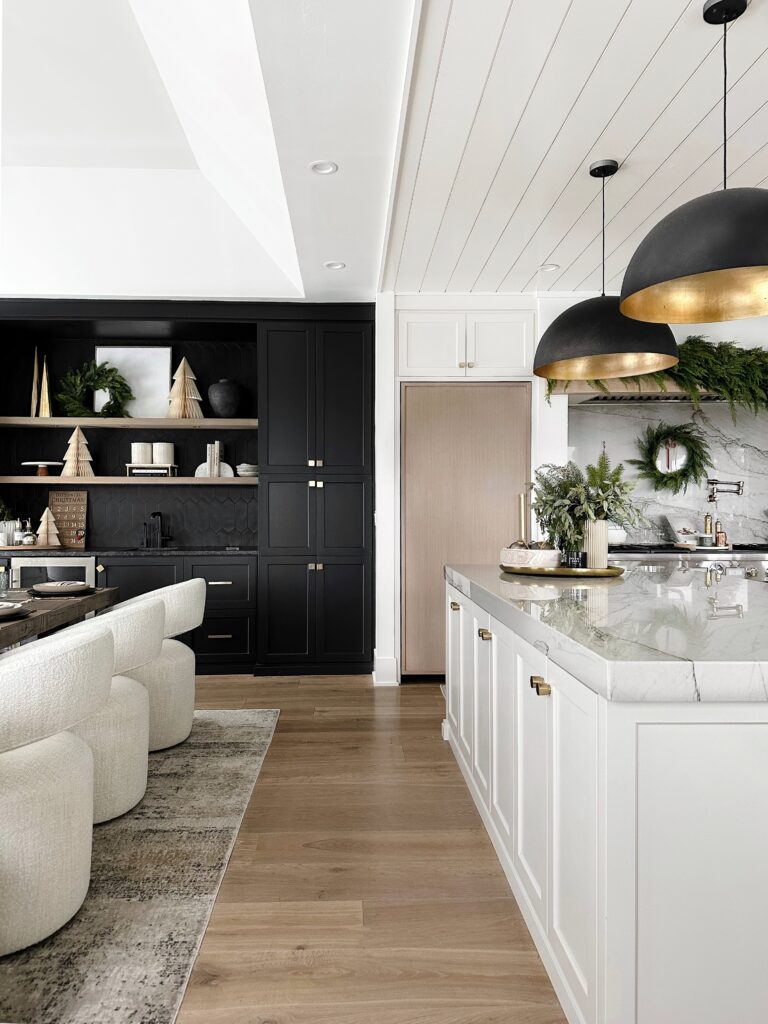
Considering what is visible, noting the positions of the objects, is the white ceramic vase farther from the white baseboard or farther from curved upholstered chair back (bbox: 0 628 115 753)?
the white baseboard

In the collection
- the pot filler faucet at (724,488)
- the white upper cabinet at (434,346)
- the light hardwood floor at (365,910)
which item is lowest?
the light hardwood floor at (365,910)

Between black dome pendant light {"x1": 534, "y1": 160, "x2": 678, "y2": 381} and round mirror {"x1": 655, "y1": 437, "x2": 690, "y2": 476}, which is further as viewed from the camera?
round mirror {"x1": 655, "y1": 437, "x2": 690, "y2": 476}

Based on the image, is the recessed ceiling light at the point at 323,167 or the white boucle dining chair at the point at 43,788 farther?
the recessed ceiling light at the point at 323,167

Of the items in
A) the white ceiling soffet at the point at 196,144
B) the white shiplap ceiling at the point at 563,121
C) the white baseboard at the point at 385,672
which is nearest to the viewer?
the white shiplap ceiling at the point at 563,121

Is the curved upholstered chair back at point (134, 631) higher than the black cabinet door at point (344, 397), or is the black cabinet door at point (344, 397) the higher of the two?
the black cabinet door at point (344, 397)

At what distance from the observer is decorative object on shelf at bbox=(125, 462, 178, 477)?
5008 millimetres

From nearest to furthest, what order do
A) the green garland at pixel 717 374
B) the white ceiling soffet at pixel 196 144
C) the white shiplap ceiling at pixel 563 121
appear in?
the white shiplap ceiling at pixel 563 121, the white ceiling soffet at pixel 196 144, the green garland at pixel 717 374

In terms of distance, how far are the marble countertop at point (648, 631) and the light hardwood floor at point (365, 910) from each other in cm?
79

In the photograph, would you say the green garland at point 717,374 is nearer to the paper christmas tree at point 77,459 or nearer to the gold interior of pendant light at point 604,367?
the gold interior of pendant light at point 604,367

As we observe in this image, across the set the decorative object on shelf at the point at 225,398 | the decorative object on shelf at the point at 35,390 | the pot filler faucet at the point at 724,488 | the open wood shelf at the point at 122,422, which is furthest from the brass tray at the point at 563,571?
the decorative object on shelf at the point at 35,390

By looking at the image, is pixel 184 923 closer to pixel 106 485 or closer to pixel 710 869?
pixel 710 869

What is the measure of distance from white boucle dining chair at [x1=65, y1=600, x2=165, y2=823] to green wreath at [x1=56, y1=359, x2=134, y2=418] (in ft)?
9.05

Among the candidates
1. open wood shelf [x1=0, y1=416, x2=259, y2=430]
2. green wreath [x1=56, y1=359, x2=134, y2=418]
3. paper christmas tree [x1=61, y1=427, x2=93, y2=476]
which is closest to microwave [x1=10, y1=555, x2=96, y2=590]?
paper christmas tree [x1=61, y1=427, x2=93, y2=476]

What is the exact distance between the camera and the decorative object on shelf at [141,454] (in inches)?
197
